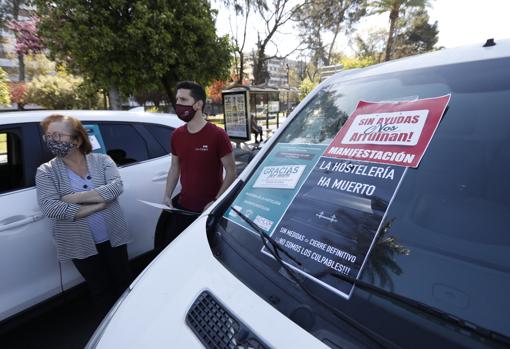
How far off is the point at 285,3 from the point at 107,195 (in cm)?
1777

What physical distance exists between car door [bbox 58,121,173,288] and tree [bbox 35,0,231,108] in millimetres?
4756

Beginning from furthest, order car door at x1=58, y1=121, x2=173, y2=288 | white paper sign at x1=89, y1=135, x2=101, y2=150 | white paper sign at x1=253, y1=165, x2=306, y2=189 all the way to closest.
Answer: car door at x1=58, y1=121, x2=173, y2=288 < white paper sign at x1=89, y1=135, x2=101, y2=150 < white paper sign at x1=253, y1=165, x2=306, y2=189

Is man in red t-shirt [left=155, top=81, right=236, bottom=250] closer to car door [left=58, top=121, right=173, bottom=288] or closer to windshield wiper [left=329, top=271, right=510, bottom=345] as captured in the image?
car door [left=58, top=121, right=173, bottom=288]

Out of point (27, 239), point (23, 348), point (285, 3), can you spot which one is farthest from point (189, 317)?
point (285, 3)

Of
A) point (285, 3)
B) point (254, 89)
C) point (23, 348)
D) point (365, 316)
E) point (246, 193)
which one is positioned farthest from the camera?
point (285, 3)

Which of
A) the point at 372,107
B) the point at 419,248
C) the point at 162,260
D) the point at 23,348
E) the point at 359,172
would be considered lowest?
the point at 23,348

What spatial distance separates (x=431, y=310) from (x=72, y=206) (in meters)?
2.17

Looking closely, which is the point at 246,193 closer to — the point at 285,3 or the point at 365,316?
the point at 365,316

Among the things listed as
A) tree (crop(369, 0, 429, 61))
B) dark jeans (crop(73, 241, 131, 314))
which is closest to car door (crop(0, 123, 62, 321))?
dark jeans (crop(73, 241, 131, 314))

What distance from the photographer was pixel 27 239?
7.45 ft

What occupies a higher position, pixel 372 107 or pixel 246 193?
pixel 372 107

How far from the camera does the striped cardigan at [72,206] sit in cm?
215

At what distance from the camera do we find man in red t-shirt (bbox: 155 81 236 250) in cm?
255

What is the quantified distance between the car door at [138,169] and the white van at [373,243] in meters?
1.61
